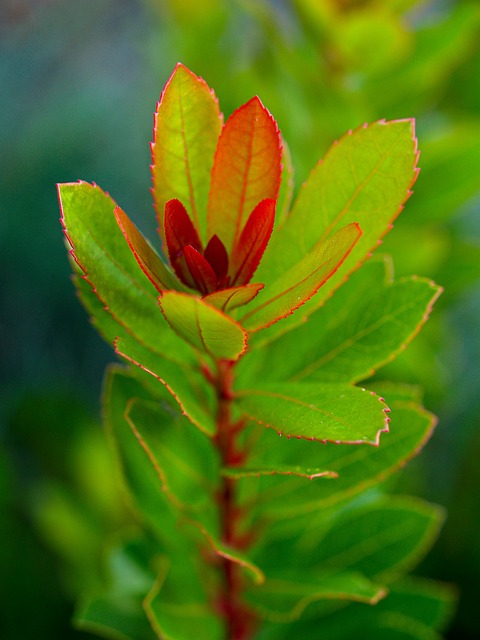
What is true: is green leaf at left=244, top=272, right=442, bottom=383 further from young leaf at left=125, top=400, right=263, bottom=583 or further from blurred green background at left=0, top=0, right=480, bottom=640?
blurred green background at left=0, top=0, right=480, bottom=640

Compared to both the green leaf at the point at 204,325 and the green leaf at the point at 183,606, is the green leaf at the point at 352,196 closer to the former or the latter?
the green leaf at the point at 204,325

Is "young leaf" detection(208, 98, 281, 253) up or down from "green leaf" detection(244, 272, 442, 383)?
up

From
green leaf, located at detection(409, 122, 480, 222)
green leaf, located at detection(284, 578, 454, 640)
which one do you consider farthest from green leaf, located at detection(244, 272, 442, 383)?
green leaf, located at detection(409, 122, 480, 222)

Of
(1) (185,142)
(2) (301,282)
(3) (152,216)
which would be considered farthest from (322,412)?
(3) (152,216)

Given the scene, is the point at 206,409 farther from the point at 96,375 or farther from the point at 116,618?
the point at 96,375

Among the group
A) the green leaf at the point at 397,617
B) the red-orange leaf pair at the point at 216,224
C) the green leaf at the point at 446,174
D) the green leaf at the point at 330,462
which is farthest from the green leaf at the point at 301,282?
the green leaf at the point at 446,174

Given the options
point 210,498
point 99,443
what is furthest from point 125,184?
point 210,498
